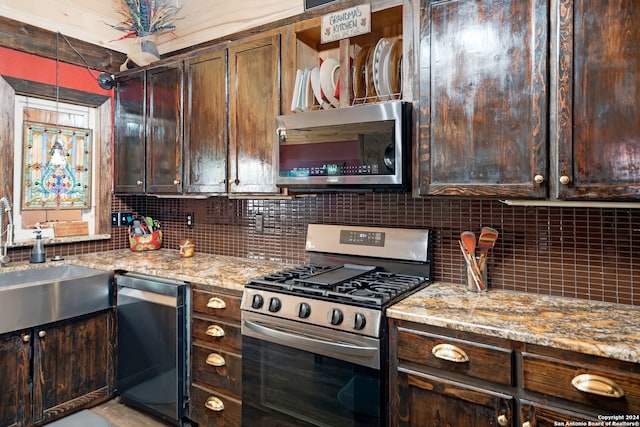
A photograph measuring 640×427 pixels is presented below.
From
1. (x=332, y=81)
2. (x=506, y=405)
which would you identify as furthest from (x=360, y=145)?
(x=506, y=405)

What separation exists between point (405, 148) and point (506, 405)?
3.50 ft

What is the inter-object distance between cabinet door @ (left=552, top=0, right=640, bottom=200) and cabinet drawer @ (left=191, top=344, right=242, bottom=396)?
5.42 feet

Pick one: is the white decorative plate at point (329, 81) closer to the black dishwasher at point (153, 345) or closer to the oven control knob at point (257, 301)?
the oven control knob at point (257, 301)

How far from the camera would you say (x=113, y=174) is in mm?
3098

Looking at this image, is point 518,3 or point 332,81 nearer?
point 518,3

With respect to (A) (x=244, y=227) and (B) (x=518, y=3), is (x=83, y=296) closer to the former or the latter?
(A) (x=244, y=227)

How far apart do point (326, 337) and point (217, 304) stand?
0.68 metres

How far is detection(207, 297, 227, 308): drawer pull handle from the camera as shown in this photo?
2.04 metres

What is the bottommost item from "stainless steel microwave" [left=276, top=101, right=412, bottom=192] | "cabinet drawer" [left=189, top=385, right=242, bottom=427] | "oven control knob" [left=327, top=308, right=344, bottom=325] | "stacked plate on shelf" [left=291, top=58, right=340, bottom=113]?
"cabinet drawer" [left=189, top=385, right=242, bottom=427]

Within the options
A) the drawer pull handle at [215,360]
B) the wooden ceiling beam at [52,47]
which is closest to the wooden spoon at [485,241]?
the drawer pull handle at [215,360]

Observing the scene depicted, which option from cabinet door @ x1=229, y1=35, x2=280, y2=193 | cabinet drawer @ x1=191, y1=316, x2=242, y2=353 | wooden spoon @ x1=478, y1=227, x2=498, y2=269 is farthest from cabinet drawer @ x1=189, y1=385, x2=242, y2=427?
wooden spoon @ x1=478, y1=227, x2=498, y2=269

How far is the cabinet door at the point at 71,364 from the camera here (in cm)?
219

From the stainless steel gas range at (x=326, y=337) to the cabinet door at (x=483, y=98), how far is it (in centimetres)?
47

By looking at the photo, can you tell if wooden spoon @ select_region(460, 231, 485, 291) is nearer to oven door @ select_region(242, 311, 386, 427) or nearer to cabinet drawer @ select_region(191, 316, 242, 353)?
oven door @ select_region(242, 311, 386, 427)
